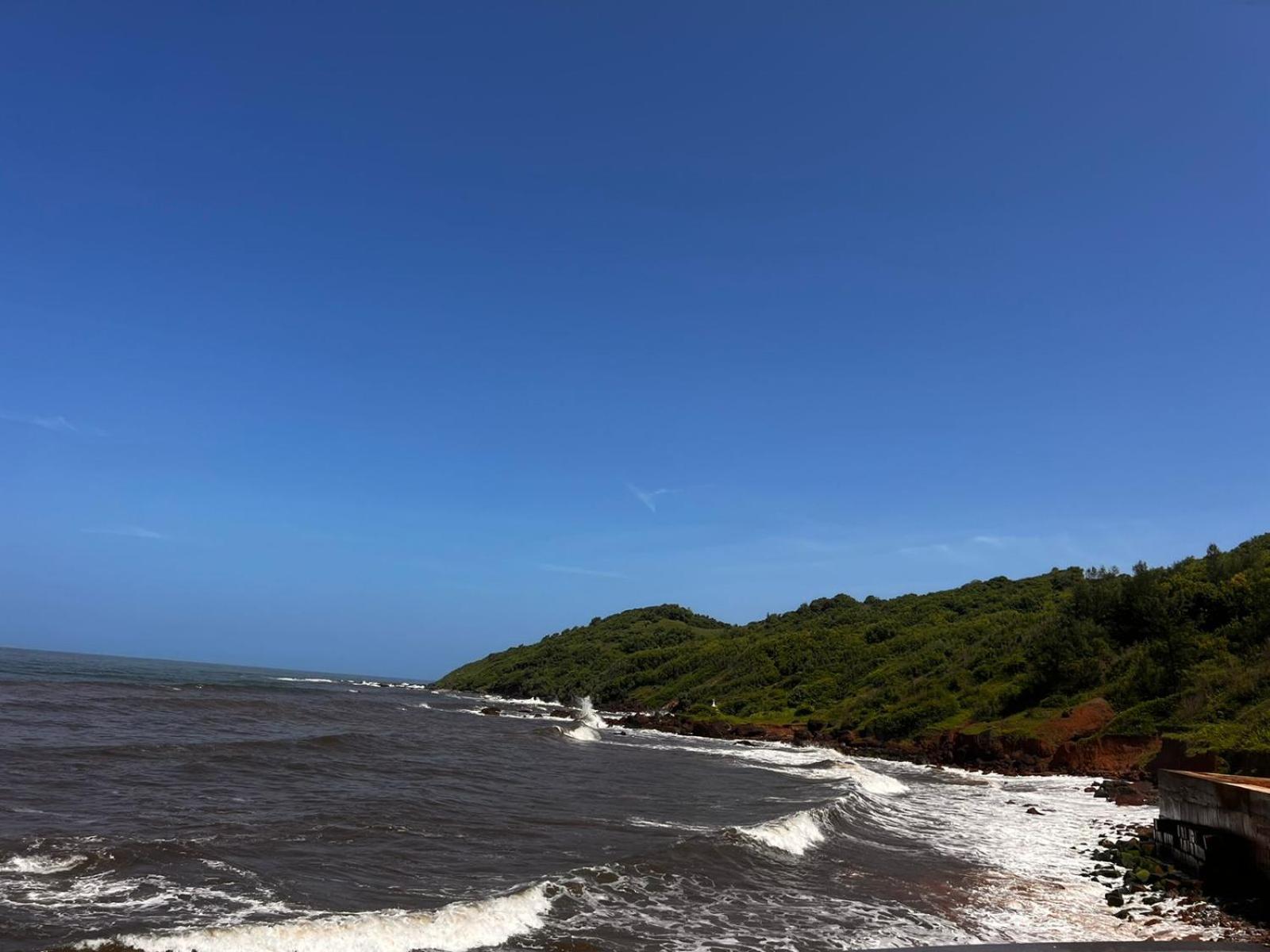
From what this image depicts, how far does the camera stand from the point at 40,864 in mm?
14352

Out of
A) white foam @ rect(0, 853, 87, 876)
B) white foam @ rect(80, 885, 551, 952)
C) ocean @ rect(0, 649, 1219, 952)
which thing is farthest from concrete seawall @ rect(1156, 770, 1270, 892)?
white foam @ rect(0, 853, 87, 876)

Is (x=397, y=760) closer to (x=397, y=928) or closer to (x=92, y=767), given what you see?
(x=92, y=767)

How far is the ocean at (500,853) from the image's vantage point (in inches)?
502

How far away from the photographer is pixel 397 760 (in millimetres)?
32875

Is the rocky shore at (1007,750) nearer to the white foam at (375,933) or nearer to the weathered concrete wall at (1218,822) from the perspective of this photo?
the weathered concrete wall at (1218,822)

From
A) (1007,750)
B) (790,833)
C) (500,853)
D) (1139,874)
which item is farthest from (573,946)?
(1007,750)

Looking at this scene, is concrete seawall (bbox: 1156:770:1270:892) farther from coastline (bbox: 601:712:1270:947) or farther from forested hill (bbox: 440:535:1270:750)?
forested hill (bbox: 440:535:1270:750)

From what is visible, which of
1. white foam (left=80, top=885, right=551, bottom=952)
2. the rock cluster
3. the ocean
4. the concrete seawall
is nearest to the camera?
white foam (left=80, top=885, right=551, bottom=952)

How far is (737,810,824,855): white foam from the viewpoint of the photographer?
20.8m

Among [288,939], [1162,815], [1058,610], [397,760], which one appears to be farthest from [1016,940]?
[1058,610]

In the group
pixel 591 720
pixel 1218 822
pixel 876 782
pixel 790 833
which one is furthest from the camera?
pixel 591 720

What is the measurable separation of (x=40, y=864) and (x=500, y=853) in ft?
27.4

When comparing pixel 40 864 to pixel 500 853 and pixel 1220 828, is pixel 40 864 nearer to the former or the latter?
pixel 500 853

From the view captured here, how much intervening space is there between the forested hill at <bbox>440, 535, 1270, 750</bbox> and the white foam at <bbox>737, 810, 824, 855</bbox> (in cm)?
1683
